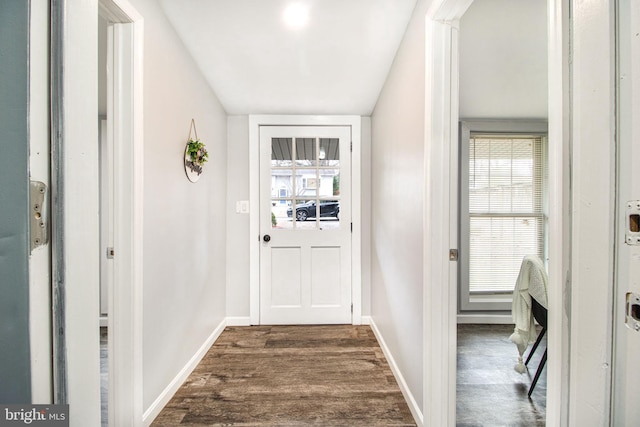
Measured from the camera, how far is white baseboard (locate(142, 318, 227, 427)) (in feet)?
4.66

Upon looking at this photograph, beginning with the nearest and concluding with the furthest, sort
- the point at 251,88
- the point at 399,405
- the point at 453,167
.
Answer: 1. the point at 453,167
2. the point at 399,405
3. the point at 251,88

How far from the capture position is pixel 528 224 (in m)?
2.90

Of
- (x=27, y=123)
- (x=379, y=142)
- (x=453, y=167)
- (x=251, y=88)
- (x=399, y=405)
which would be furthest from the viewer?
(x=379, y=142)

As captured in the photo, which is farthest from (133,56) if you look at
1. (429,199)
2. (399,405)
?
(399,405)

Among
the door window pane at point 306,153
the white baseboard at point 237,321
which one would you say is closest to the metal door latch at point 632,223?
the door window pane at point 306,153

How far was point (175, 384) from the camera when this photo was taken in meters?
1.68

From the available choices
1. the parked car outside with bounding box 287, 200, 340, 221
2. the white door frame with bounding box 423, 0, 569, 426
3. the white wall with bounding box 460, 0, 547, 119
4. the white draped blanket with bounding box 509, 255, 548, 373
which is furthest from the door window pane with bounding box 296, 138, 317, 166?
the white draped blanket with bounding box 509, 255, 548, 373

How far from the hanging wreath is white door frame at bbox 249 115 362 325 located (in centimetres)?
76

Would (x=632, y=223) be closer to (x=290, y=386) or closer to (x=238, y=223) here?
(x=290, y=386)

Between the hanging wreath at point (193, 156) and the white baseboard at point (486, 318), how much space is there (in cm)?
275

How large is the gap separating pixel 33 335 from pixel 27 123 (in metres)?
0.34

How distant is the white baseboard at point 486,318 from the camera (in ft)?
9.19

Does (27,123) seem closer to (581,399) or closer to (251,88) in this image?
(581,399)

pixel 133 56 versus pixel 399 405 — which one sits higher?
pixel 133 56
